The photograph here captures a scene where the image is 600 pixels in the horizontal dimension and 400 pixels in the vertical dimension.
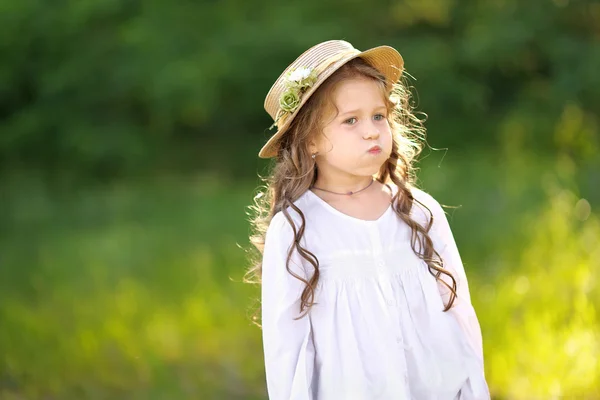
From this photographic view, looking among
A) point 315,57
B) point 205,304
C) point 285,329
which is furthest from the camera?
point 205,304

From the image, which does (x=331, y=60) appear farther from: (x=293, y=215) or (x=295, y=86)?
(x=293, y=215)

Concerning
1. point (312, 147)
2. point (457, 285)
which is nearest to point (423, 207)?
point (457, 285)

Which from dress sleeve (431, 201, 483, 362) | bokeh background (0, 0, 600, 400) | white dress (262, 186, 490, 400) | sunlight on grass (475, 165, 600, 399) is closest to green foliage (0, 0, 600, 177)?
bokeh background (0, 0, 600, 400)

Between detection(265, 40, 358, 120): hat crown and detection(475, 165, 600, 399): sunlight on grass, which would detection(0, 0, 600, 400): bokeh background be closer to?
detection(475, 165, 600, 399): sunlight on grass

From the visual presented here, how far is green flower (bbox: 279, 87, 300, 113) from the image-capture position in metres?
2.12

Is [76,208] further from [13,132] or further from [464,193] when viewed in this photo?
[464,193]

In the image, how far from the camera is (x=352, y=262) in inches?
82.5

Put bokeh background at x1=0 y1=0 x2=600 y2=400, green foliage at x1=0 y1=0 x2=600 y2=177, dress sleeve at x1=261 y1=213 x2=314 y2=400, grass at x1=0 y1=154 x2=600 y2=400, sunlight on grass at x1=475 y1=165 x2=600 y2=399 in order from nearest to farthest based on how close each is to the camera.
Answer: dress sleeve at x1=261 y1=213 x2=314 y2=400 → sunlight on grass at x1=475 y1=165 x2=600 y2=399 → grass at x1=0 y1=154 x2=600 y2=400 → bokeh background at x1=0 y1=0 x2=600 y2=400 → green foliage at x1=0 y1=0 x2=600 y2=177

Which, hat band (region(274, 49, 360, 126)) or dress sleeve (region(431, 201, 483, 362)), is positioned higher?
hat band (region(274, 49, 360, 126))

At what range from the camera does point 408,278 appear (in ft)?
6.97

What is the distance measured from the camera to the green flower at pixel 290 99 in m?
2.12

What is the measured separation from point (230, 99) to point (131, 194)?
6.89 feet

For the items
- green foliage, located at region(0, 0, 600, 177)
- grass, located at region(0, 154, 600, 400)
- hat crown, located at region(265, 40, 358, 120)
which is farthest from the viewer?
green foliage, located at region(0, 0, 600, 177)

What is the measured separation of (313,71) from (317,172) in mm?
271
